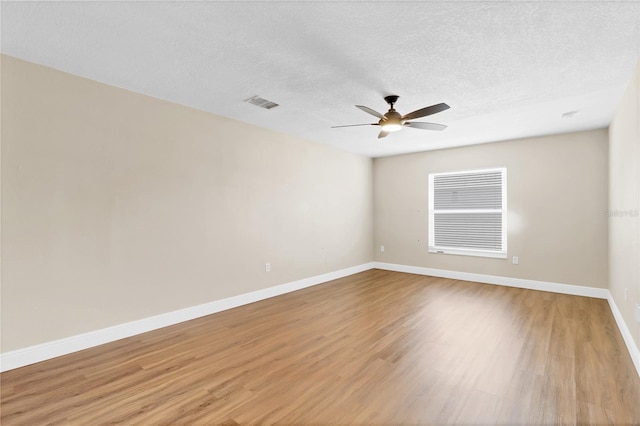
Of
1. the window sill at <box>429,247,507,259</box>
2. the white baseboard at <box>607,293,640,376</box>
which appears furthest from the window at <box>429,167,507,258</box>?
the white baseboard at <box>607,293,640,376</box>

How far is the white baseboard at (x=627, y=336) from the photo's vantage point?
95.8 inches

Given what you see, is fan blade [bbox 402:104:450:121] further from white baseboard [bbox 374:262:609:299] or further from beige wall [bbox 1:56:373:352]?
white baseboard [bbox 374:262:609:299]

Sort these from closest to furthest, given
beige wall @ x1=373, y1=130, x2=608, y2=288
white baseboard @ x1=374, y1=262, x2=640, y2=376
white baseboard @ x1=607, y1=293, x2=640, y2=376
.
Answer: white baseboard @ x1=607, y1=293, x2=640, y2=376 < white baseboard @ x1=374, y1=262, x2=640, y2=376 < beige wall @ x1=373, y1=130, x2=608, y2=288

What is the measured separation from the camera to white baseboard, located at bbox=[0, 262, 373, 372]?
8.23 feet

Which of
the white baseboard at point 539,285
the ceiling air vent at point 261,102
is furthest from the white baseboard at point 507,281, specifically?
the ceiling air vent at point 261,102

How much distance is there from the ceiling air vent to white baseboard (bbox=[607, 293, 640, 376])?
161 inches

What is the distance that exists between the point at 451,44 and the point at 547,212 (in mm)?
3922

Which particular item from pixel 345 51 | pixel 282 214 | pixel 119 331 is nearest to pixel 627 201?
pixel 345 51

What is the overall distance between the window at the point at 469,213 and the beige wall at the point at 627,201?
61.3 inches

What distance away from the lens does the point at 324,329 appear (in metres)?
3.30

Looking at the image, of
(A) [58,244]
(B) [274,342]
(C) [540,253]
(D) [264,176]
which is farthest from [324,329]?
(C) [540,253]

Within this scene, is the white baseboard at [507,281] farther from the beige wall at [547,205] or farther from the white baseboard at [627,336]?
the white baseboard at [627,336]

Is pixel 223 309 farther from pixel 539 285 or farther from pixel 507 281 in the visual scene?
pixel 539 285

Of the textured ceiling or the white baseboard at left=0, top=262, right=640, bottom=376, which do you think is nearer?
the textured ceiling
